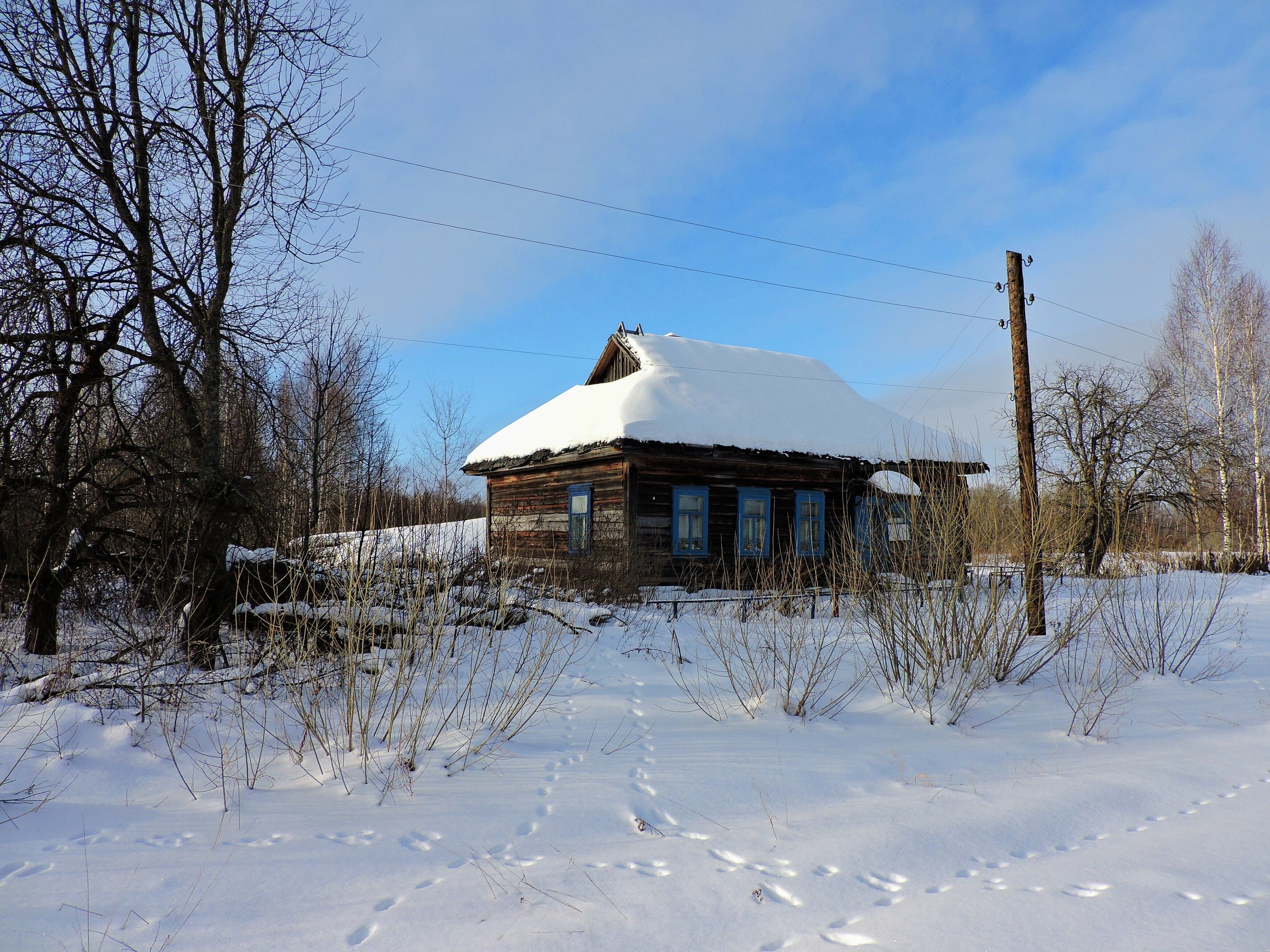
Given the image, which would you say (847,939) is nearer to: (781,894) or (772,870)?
(781,894)

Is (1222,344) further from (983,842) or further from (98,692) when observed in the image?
(98,692)

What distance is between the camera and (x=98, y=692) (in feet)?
16.7

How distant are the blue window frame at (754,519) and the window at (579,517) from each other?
296 centimetres

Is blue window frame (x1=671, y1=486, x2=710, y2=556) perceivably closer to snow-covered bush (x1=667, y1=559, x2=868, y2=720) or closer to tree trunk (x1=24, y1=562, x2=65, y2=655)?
snow-covered bush (x1=667, y1=559, x2=868, y2=720)

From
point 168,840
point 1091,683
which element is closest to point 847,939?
point 168,840

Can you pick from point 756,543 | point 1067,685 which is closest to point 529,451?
point 756,543

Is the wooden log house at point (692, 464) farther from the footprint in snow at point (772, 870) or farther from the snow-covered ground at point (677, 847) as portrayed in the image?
the footprint in snow at point (772, 870)

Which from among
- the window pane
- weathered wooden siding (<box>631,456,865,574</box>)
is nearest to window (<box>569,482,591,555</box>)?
weathered wooden siding (<box>631,456,865,574</box>)

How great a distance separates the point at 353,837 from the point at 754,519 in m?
11.6

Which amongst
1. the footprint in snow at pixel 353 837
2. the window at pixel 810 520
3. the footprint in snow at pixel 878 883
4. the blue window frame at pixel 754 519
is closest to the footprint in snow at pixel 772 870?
the footprint in snow at pixel 878 883

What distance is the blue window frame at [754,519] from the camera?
14.2 m

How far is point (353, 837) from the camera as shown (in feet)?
→ 11.5

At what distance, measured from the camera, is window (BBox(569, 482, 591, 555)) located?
14.2m

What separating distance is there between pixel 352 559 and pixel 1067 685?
256 inches
